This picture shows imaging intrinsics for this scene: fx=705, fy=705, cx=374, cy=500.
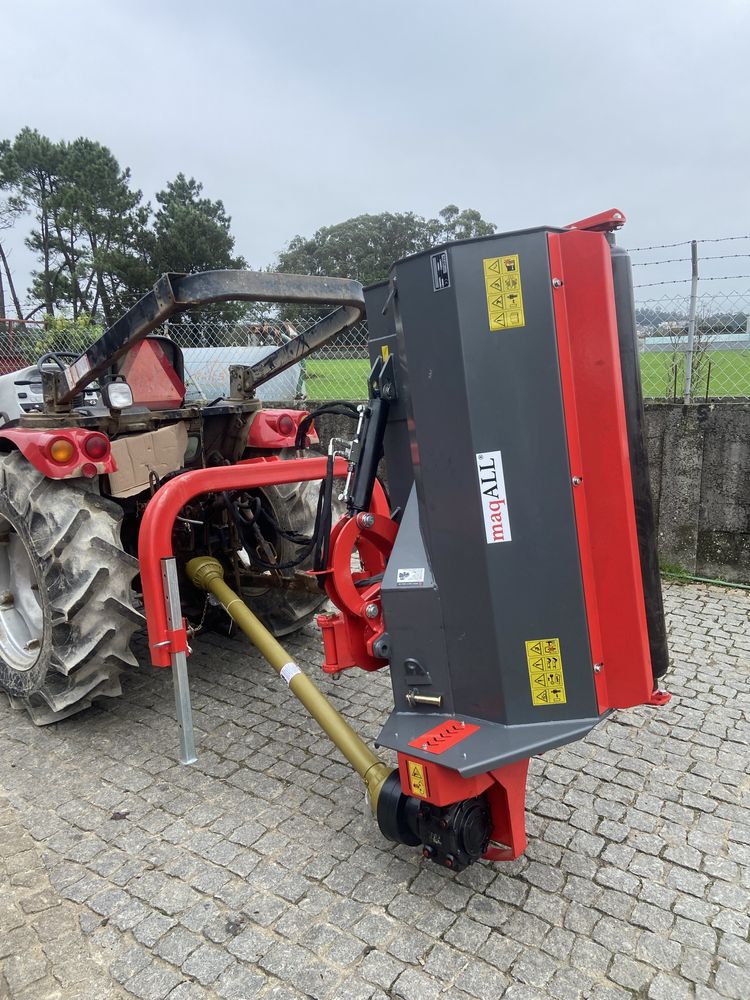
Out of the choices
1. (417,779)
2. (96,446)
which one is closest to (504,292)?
(417,779)

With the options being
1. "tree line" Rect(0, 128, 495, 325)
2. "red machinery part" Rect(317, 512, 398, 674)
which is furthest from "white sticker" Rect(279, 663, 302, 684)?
"tree line" Rect(0, 128, 495, 325)

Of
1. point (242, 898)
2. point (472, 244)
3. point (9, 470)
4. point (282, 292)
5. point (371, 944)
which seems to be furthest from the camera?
point (9, 470)

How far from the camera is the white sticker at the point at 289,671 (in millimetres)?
2748

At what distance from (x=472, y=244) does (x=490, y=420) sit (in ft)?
1.60

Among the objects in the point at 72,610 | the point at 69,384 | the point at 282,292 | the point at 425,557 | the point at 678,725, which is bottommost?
the point at 678,725

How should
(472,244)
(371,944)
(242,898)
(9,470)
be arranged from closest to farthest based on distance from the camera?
(472,244), (371,944), (242,898), (9,470)

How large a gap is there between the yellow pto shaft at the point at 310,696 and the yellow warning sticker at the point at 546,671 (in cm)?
64

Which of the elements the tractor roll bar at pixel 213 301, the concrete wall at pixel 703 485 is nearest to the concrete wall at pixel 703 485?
the concrete wall at pixel 703 485

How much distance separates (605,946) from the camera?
2047 mm

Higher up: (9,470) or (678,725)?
(9,470)

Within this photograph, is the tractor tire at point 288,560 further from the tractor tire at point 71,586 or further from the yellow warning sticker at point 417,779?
the yellow warning sticker at point 417,779

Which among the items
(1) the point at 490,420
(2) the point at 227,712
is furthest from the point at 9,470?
(1) the point at 490,420

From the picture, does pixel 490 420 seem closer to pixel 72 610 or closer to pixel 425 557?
pixel 425 557

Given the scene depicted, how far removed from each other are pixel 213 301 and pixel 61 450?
1.22 metres
